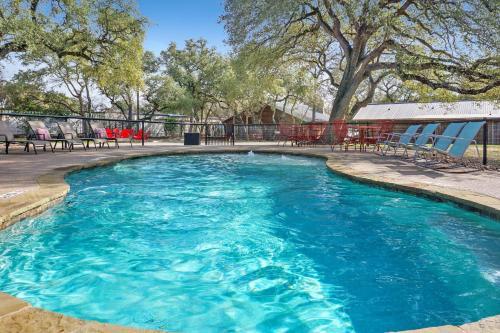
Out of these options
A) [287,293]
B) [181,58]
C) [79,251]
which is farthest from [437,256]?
[181,58]

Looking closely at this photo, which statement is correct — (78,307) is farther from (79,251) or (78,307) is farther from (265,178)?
(265,178)

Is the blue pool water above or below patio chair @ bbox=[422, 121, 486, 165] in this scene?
below

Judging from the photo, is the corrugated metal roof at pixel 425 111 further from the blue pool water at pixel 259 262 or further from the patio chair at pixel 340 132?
the blue pool water at pixel 259 262

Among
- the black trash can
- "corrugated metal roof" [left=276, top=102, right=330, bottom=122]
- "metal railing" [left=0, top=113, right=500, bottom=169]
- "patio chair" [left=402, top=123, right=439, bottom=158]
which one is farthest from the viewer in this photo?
"corrugated metal roof" [left=276, top=102, right=330, bottom=122]

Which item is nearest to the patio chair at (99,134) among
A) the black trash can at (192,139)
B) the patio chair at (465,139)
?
the black trash can at (192,139)

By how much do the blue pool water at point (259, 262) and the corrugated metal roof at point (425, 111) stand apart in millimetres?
25468

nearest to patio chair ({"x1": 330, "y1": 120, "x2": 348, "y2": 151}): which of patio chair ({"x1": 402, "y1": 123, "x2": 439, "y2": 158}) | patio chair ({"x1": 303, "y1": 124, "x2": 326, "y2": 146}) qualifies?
patio chair ({"x1": 303, "y1": 124, "x2": 326, "y2": 146})

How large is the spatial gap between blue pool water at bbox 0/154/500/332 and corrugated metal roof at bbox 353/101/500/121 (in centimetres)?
2547

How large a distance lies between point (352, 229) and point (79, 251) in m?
Answer: 3.03

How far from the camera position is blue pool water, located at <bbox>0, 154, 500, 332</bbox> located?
8.38ft

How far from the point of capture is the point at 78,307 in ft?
8.66

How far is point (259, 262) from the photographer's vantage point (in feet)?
11.3

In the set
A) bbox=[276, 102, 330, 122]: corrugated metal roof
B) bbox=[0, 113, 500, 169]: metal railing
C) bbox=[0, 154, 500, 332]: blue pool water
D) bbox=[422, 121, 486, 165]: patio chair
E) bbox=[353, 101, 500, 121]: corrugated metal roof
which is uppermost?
bbox=[276, 102, 330, 122]: corrugated metal roof

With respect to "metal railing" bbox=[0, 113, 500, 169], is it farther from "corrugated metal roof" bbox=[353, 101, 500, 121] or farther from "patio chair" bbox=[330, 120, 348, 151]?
"corrugated metal roof" bbox=[353, 101, 500, 121]
